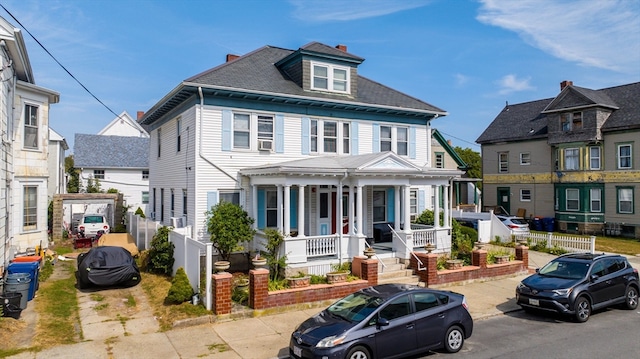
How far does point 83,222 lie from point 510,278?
2172 centimetres

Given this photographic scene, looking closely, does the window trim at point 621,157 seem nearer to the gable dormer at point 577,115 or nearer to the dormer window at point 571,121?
the gable dormer at point 577,115

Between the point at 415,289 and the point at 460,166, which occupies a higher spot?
the point at 460,166

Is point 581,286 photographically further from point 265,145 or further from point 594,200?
point 594,200

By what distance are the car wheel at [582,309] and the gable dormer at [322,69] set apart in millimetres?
12073

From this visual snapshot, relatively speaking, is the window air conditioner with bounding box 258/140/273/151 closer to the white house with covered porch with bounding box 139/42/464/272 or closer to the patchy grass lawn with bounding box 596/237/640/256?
the white house with covered porch with bounding box 139/42/464/272

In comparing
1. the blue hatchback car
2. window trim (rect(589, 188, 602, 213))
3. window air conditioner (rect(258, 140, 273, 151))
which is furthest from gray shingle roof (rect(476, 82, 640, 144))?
the blue hatchback car

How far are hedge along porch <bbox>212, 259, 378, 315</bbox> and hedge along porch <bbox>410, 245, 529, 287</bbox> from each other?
216 cm

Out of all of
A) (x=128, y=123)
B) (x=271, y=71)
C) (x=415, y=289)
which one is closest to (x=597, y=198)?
(x=271, y=71)

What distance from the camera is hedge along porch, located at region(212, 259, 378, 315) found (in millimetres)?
11031

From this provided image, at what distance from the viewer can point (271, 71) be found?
19.4 meters

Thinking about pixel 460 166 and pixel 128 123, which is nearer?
pixel 460 166

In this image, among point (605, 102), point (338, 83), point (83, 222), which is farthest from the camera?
point (605, 102)

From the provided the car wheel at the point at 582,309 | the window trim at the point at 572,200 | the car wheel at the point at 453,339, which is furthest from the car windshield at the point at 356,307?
the window trim at the point at 572,200

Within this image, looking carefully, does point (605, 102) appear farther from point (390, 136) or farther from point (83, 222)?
point (83, 222)
